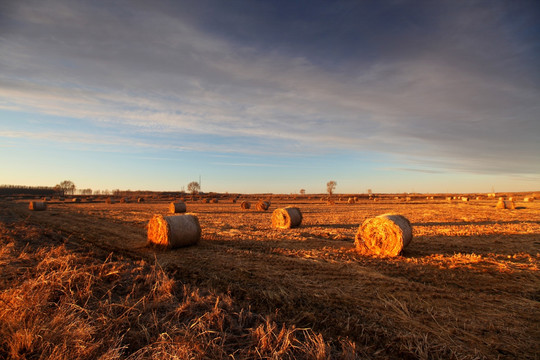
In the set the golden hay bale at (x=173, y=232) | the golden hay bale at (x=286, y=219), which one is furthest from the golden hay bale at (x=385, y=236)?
the golden hay bale at (x=173, y=232)

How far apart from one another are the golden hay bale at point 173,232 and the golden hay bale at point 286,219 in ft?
19.8

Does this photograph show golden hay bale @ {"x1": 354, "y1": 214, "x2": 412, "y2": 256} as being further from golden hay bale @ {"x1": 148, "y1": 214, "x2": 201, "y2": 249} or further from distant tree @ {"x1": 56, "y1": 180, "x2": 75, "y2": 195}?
distant tree @ {"x1": 56, "y1": 180, "x2": 75, "y2": 195}

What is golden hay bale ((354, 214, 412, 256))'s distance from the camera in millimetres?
9375

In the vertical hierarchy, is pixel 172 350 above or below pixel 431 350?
above

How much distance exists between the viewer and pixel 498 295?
589 cm

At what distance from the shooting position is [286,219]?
15.9 metres

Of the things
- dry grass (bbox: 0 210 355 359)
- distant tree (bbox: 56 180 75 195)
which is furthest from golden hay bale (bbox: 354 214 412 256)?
distant tree (bbox: 56 180 75 195)

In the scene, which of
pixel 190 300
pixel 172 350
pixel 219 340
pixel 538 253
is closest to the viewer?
pixel 172 350

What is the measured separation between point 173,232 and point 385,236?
7748 mm

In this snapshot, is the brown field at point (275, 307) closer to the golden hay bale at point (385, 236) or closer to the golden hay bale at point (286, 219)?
the golden hay bale at point (385, 236)

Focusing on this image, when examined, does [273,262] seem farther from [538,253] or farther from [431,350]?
[538,253]

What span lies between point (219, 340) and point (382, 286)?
4242mm

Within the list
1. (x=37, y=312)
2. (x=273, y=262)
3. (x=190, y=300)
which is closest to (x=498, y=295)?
(x=273, y=262)

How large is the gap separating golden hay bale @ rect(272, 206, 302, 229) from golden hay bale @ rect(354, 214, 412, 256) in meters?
6.10
